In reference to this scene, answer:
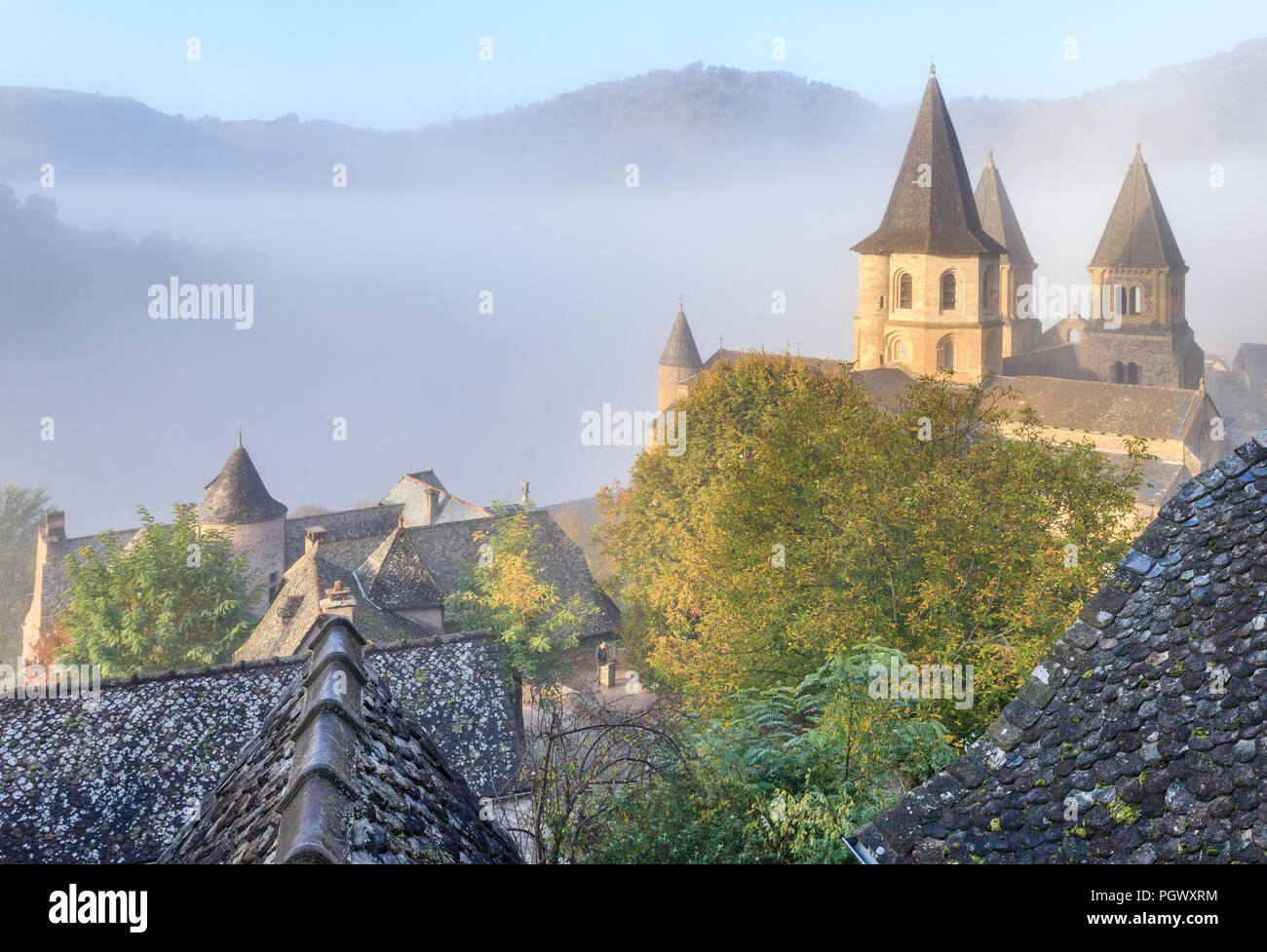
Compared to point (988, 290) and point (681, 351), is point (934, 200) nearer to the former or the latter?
point (988, 290)

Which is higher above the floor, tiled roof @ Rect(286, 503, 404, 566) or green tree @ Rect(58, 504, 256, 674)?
tiled roof @ Rect(286, 503, 404, 566)

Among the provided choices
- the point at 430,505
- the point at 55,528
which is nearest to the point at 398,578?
the point at 430,505

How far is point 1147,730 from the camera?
670 cm

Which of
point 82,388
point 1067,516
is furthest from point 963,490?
point 82,388

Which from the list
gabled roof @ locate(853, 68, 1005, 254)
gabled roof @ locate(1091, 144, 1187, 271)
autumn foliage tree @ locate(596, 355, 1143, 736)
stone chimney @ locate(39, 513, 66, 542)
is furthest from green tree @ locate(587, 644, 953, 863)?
gabled roof @ locate(1091, 144, 1187, 271)

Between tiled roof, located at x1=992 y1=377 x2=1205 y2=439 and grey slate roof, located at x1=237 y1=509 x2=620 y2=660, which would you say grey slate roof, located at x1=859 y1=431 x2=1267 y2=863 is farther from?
tiled roof, located at x1=992 y1=377 x2=1205 y2=439

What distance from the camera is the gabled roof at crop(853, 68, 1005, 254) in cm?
5678

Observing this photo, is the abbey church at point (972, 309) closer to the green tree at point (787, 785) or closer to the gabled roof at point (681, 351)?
the gabled roof at point (681, 351)

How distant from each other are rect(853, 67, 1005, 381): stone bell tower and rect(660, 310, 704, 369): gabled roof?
15.2m

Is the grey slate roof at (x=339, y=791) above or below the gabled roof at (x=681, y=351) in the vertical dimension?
below

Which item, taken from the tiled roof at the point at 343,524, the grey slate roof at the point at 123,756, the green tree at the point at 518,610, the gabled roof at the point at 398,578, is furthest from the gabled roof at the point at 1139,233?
the grey slate roof at the point at 123,756

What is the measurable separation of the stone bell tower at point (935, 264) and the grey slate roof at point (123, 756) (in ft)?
149

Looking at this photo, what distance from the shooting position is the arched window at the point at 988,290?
188 ft
